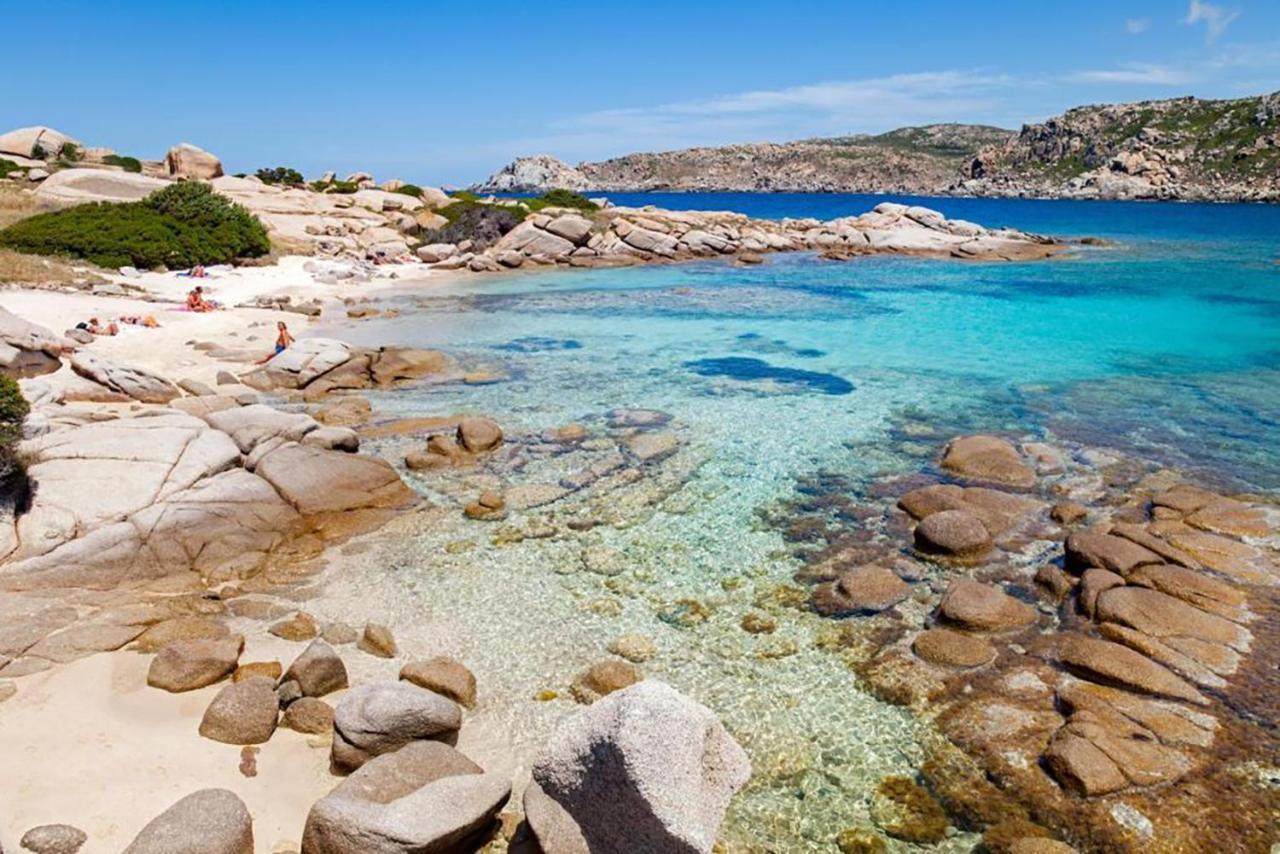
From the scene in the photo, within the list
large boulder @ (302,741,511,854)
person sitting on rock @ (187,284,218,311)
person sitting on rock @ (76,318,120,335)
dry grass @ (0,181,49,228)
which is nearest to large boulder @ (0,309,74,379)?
person sitting on rock @ (76,318,120,335)

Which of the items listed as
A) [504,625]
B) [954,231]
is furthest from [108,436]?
[954,231]

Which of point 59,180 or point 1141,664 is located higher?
point 59,180

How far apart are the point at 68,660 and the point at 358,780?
5.38m

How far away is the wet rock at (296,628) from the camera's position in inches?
445

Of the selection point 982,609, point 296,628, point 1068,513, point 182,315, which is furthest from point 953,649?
point 182,315

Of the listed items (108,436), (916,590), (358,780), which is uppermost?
(108,436)

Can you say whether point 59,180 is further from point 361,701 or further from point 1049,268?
point 1049,268

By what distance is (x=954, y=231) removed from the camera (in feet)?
242

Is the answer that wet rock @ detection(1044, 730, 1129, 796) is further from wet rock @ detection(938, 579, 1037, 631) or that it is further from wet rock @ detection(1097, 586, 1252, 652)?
wet rock @ detection(1097, 586, 1252, 652)

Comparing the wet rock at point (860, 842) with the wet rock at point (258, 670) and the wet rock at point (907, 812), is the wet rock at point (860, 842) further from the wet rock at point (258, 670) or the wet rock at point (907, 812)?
the wet rock at point (258, 670)

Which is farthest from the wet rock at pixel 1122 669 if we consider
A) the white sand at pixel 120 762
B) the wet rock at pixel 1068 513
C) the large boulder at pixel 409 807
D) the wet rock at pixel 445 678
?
the white sand at pixel 120 762

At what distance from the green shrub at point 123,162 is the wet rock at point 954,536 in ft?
230

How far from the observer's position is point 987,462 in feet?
58.2

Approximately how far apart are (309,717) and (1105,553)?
12543mm
